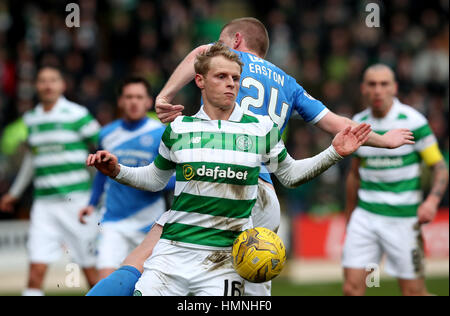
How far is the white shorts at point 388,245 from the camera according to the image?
840 cm

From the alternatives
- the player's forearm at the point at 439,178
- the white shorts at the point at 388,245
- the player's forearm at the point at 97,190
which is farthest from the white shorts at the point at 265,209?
the player's forearm at the point at 97,190

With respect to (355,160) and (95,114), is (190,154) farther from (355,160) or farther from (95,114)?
(95,114)

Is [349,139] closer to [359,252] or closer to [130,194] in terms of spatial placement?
[359,252]

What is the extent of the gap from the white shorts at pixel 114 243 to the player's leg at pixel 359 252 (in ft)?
7.44

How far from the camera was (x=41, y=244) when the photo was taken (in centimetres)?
945

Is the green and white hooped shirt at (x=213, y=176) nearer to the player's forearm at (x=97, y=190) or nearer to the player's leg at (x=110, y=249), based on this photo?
the player's leg at (x=110, y=249)

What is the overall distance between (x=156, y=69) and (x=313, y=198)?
4.26 metres

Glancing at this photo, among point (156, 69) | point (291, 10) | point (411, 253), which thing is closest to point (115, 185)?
point (411, 253)

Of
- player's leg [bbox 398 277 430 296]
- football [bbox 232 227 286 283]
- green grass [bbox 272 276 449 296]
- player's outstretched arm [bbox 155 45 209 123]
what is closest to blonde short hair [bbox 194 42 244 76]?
player's outstretched arm [bbox 155 45 209 123]

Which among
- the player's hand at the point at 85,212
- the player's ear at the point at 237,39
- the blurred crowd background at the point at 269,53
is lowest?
the player's hand at the point at 85,212

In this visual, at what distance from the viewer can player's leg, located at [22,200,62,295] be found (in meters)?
9.24

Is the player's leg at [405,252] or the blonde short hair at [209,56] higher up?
the blonde short hair at [209,56]

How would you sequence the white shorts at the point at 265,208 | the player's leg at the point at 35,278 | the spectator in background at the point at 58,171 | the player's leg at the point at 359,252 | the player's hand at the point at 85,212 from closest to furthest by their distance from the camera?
the white shorts at the point at 265,208
the player's leg at the point at 359,252
the player's hand at the point at 85,212
the player's leg at the point at 35,278
the spectator in background at the point at 58,171

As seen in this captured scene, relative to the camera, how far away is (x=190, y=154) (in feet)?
16.6
